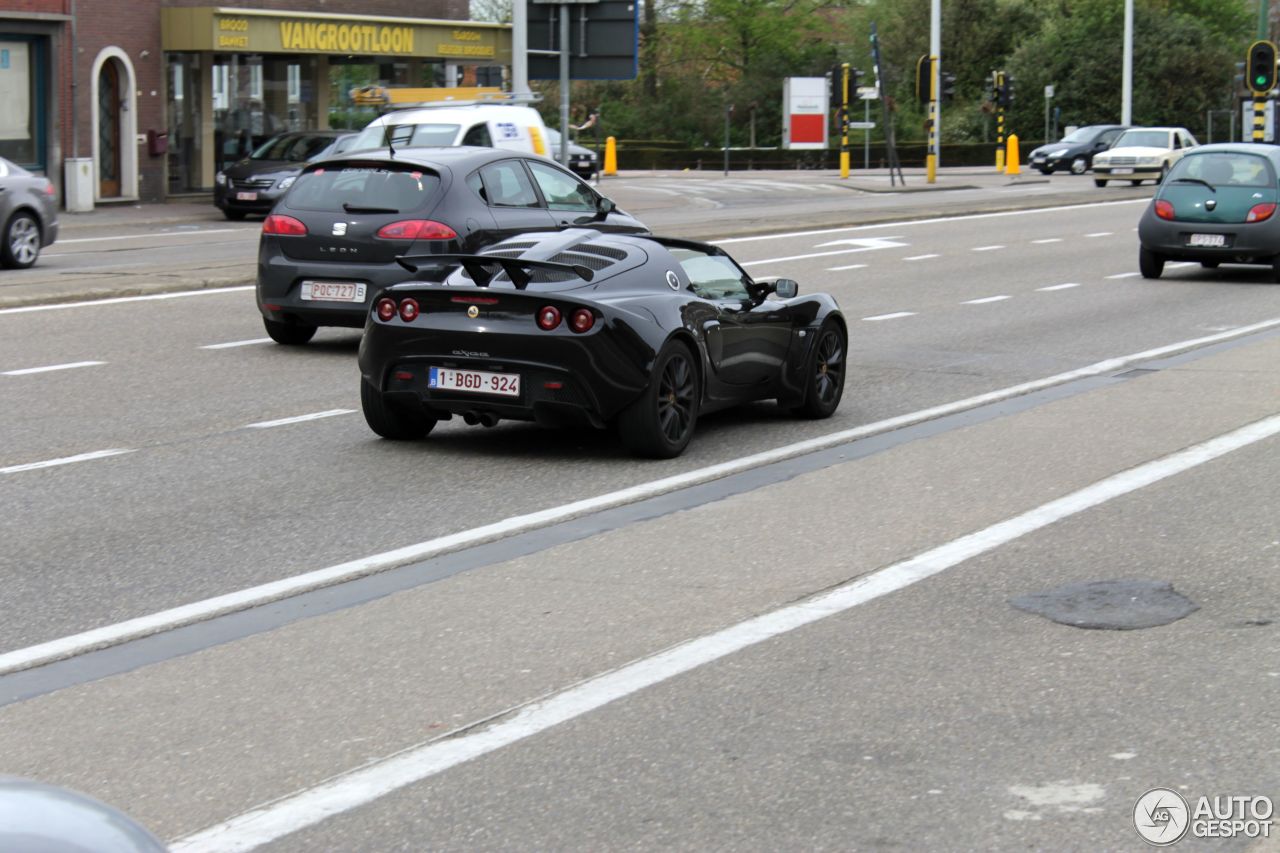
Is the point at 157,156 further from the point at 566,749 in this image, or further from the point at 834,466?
the point at 566,749

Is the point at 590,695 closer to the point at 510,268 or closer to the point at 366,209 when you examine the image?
the point at 510,268

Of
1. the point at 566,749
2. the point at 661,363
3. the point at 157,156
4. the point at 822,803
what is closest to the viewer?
the point at 822,803

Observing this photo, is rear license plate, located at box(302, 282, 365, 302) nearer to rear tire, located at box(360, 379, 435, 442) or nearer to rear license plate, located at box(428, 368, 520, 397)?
rear tire, located at box(360, 379, 435, 442)

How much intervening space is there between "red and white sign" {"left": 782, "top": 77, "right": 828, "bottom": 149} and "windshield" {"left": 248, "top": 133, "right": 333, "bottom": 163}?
3592cm

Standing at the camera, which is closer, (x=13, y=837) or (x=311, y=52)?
(x=13, y=837)

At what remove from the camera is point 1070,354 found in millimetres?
15031

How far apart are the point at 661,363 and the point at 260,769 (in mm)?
5096

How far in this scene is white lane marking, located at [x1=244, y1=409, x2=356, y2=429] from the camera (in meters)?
11.2

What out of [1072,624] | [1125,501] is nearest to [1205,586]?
[1072,624]

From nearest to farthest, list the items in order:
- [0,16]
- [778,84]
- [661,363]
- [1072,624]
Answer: [1072,624] → [661,363] → [0,16] → [778,84]

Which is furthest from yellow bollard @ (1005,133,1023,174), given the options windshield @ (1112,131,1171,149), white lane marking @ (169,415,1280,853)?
white lane marking @ (169,415,1280,853)

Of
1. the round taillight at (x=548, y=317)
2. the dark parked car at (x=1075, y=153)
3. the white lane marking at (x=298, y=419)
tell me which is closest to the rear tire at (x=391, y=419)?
the white lane marking at (x=298, y=419)

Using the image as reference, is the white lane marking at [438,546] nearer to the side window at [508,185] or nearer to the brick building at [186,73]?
the side window at [508,185]

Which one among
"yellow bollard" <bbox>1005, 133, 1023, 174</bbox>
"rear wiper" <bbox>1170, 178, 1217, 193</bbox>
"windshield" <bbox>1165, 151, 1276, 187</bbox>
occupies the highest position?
"yellow bollard" <bbox>1005, 133, 1023, 174</bbox>
